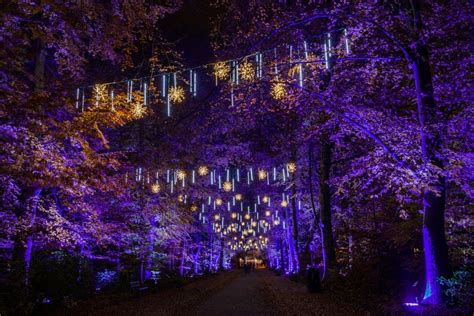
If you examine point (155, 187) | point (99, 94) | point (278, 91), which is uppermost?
point (278, 91)

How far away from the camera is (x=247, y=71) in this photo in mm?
13305

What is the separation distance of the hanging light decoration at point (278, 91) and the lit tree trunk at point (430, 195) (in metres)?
4.62

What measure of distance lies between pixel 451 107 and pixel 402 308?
259 inches

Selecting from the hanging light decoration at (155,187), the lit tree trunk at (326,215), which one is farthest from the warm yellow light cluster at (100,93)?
the lit tree trunk at (326,215)

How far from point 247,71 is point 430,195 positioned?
24.6 feet

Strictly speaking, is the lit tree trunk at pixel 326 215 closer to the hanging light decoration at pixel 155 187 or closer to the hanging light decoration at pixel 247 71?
the hanging light decoration at pixel 247 71

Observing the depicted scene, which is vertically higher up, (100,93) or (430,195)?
(100,93)

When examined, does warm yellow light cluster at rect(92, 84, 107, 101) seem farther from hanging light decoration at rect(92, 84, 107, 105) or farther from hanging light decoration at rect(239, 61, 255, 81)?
hanging light decoration at rect(239, 61, 255, 81)

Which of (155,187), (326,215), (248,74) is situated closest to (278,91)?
(248,74)

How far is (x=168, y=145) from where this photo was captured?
20.0 meters

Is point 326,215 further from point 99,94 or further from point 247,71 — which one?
point 99,94

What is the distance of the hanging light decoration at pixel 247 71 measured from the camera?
510 inches

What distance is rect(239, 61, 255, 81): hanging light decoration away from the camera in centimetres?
1296

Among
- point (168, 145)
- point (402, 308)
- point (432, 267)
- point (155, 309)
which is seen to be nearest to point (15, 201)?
point (155, 309)
